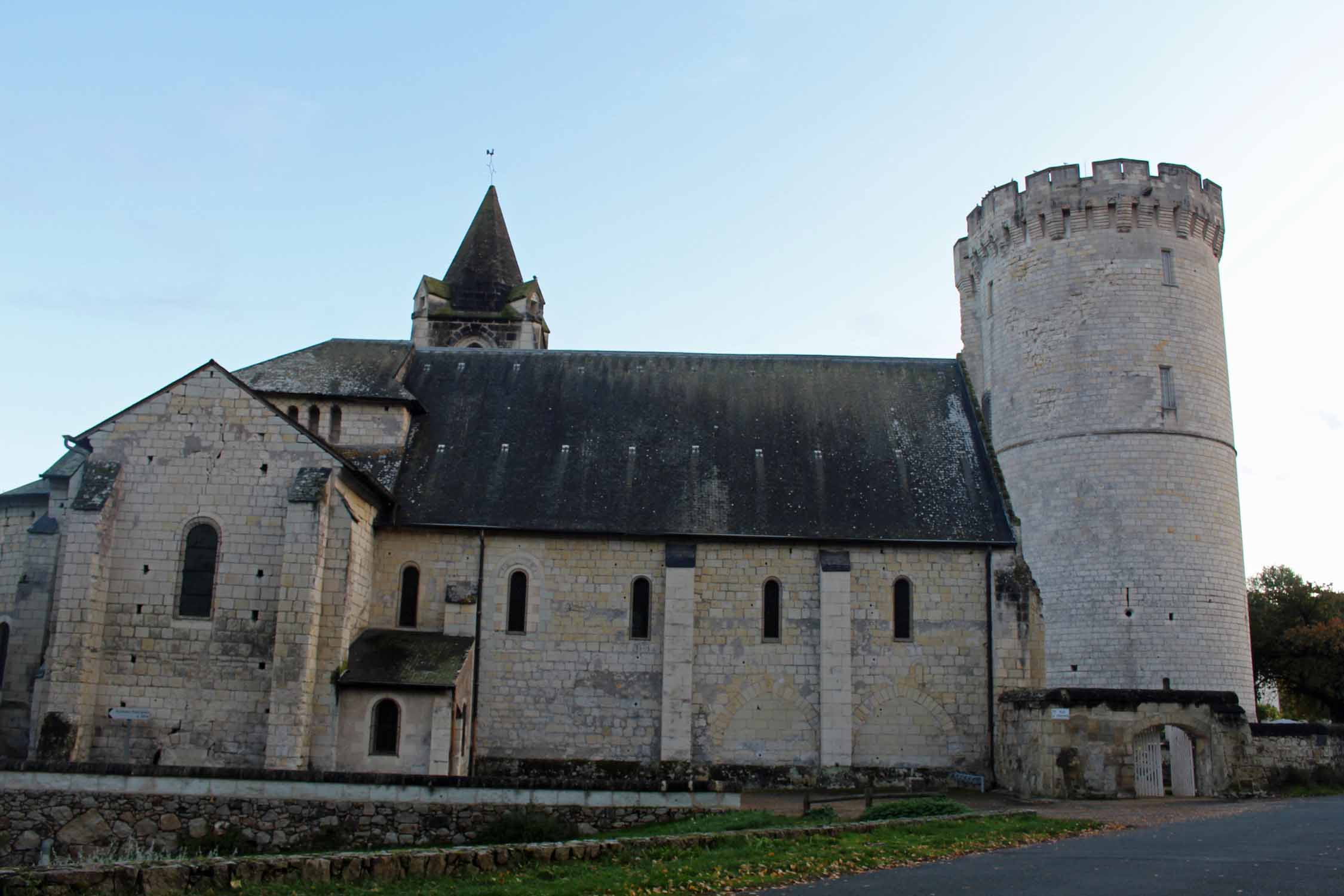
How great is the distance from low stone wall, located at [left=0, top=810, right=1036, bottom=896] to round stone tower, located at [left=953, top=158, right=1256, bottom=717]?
18.3 m

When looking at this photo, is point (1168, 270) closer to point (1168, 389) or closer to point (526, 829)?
point (1168, 389)

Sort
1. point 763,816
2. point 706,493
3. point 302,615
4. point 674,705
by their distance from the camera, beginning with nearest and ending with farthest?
point 763,816, point 302,615, point 674,705, point 706,493

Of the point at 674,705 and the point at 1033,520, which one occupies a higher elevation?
the point at 1033,520

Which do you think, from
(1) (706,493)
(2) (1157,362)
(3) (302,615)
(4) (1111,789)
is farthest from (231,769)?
(2) (1157,362)

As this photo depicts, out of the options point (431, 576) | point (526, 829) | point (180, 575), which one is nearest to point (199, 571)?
point (180, 575)

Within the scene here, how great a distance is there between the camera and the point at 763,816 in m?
18.6

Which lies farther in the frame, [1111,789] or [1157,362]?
[1157,362]

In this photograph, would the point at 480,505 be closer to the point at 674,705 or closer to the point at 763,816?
the point at 674,705

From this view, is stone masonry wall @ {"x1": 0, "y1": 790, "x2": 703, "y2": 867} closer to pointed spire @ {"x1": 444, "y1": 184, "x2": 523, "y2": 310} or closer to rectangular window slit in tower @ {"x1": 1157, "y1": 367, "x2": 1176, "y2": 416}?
rectangular window slit in tower @ {"x1": 1157, "y1": 367, "x2": 1176, "y2": 416}

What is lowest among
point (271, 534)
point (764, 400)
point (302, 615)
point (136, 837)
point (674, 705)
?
point (136, 837)

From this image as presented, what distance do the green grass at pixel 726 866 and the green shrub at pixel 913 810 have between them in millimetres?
1234

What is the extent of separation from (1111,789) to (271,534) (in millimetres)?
19320

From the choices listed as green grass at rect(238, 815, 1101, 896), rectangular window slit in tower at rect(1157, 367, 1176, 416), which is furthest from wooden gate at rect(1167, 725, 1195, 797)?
green grass at rect(238, 815, 1101, 896)

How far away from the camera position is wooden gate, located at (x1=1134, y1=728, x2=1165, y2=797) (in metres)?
28.3
